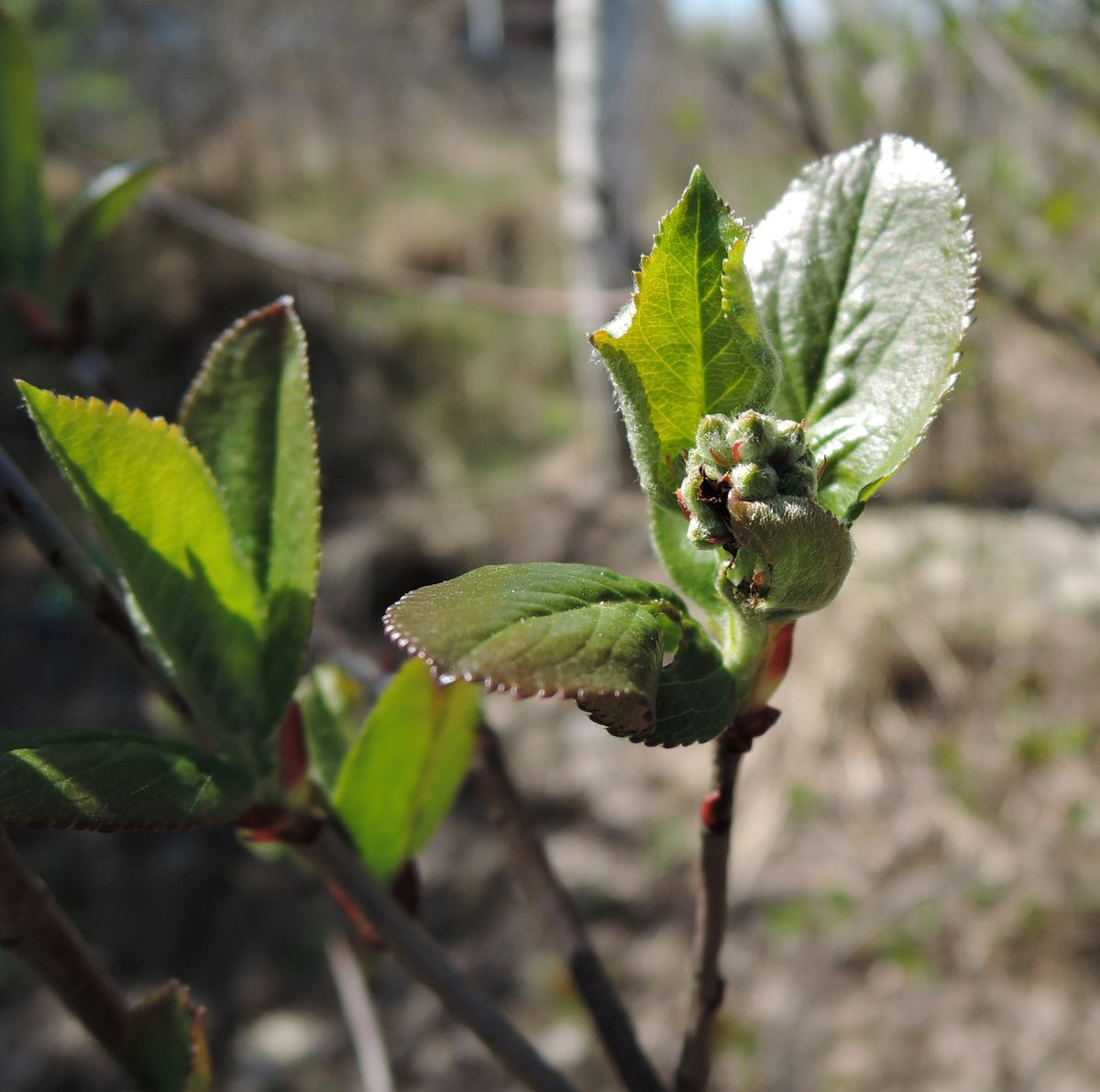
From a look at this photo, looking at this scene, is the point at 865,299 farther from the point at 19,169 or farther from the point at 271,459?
the point at 19,169

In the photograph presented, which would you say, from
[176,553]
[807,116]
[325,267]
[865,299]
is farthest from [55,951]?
[325,267]

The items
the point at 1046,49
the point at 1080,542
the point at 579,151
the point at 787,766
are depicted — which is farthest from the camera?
the point at 579,151

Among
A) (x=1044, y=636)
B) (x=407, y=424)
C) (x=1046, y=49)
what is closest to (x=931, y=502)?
(x=1044, y=636)

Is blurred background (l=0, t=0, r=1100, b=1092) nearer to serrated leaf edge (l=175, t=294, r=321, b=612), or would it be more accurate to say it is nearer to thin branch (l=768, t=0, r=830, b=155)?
thin branch (l=768, t=0, r=830, b=155)

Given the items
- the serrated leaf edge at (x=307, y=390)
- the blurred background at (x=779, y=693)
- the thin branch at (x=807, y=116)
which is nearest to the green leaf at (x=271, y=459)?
the serrated leaf edge at (x=307, y=390)

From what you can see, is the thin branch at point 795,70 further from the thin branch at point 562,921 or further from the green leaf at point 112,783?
the green leaf at point 112,783

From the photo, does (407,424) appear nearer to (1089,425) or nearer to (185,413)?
(1089,425)
